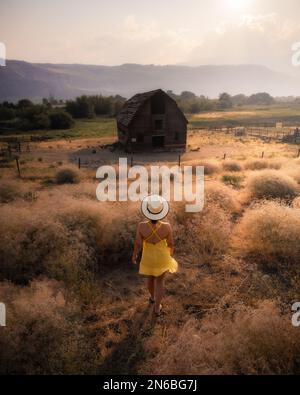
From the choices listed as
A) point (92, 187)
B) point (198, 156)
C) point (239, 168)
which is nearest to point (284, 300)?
point (92, 187)

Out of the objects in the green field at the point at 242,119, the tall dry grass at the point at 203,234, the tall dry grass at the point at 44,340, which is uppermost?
the green field at the point at 242,119

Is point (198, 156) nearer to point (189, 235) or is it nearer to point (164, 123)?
point (164, 123)

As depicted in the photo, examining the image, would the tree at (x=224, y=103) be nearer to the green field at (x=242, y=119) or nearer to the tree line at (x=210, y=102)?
the tree line at (x=210, y=102)

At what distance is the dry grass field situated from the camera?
3803mm

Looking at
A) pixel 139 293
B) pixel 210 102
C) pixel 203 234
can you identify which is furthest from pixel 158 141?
pixel 210 102

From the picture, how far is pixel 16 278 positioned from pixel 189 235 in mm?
4419

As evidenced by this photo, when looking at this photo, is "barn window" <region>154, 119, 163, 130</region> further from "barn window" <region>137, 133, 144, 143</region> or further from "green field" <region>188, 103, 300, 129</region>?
"green field" <region>188, 103, 300, 129</region>

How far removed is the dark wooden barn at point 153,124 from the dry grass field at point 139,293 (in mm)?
18393

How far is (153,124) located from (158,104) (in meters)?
2.02

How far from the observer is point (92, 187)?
35.0 ft

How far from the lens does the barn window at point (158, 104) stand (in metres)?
27.1

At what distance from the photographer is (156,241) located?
4727 millimetres

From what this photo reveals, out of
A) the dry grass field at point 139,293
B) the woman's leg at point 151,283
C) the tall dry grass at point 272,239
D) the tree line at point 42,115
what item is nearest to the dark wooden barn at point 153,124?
the dry grass field at point 139,293

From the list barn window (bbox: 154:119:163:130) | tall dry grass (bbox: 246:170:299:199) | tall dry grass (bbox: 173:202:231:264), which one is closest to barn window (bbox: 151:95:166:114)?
barn window (bbox: 154:119:163:130)
